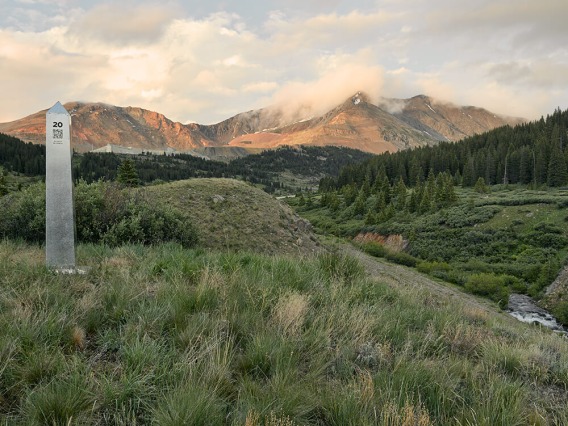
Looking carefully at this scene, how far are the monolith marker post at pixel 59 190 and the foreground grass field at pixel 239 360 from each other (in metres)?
0.79

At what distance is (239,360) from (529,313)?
1436 inches

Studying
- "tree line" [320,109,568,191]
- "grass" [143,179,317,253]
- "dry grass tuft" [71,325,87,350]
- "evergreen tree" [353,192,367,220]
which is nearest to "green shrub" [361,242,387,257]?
"grass" [143,179,317,253]

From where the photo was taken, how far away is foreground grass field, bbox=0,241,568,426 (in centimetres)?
313

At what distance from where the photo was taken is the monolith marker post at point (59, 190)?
711 cm

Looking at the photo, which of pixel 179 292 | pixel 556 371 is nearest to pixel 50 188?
pixel 179 292

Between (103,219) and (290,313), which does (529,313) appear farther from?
(290,313)

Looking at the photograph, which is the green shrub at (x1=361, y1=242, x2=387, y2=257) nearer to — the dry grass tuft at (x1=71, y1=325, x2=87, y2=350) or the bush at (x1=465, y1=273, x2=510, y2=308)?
the bush at (x1=465, y1=273, x2=510, y2=308)

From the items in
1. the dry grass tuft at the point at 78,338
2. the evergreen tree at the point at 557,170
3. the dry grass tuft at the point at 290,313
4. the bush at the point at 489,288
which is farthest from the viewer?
the evergreen tree at the point at 557,170

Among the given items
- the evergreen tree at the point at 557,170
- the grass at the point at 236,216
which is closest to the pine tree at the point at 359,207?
the evergreen tree at the point at 557,170

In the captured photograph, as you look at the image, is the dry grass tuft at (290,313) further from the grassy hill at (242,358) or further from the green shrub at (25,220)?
the green shrub at (25,220)

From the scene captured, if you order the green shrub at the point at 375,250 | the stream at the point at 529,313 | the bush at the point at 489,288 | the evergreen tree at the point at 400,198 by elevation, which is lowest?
the stream at the point at 529,313

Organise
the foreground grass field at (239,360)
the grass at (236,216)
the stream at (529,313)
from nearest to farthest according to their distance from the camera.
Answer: the foreground grass field at (239,360) < the grass at (236,216) < the stream at (529,313)

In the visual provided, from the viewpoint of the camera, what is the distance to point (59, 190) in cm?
724

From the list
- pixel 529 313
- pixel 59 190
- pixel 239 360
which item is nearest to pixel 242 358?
pixel 239 360
